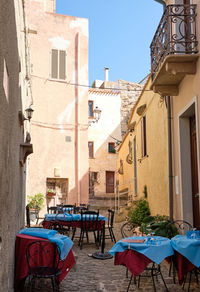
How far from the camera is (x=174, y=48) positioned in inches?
279

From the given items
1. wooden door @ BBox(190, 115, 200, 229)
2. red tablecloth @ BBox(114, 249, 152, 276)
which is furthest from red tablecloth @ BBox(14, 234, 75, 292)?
wooden door @ BBox(190, 115, 200, 229)

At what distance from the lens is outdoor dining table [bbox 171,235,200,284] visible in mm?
4414

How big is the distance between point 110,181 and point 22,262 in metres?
21.1

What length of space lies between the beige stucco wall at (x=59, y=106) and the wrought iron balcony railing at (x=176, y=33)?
350 inches

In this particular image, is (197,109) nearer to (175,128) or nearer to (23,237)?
(175,128)

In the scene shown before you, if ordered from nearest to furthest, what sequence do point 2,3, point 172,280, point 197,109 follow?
point 2,3
point 172,280
point 197,109

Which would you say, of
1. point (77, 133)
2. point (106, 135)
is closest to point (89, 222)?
point (77, 133)

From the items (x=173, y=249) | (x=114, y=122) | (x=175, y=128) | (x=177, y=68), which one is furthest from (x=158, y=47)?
(x=114, y=122)

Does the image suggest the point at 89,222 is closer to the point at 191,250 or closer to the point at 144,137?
the point at 191,250

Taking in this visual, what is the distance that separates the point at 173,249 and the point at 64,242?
1.56m

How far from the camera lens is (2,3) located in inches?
107

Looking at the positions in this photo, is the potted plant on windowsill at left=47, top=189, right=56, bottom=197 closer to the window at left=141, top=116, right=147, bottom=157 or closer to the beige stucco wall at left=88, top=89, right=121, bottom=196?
the window at left=141, top=116, right=147, bottom=157

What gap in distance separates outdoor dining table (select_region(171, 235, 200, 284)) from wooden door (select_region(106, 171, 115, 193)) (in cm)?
2069

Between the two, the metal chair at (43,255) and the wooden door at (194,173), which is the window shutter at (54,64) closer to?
the wooden door at (194,173)
